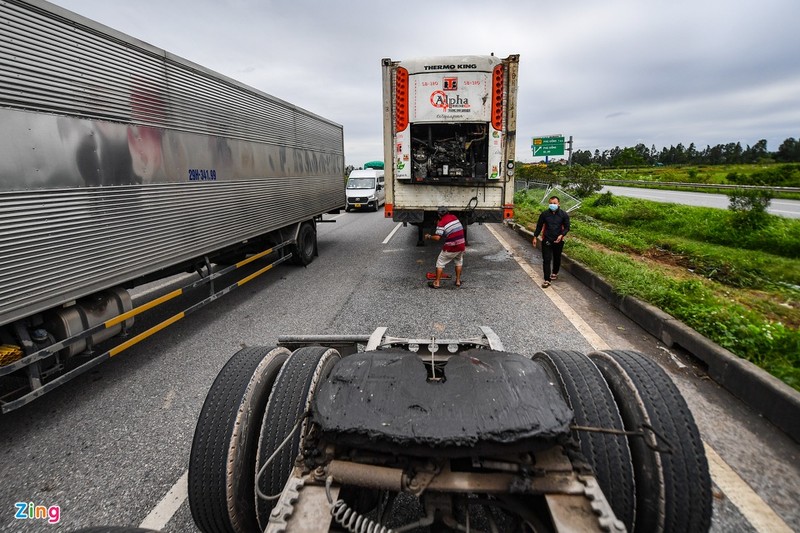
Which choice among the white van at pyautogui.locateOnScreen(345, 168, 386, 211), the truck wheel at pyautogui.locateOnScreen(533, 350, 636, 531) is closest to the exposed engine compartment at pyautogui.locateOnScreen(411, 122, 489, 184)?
the truck wheel at pyautogui.locateOnScreen(533, 350, 636, 531)

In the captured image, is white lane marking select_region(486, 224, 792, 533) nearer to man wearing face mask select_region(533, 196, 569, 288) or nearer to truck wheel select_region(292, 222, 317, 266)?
man wearing face mask select_region(533, 196, 569, 288)

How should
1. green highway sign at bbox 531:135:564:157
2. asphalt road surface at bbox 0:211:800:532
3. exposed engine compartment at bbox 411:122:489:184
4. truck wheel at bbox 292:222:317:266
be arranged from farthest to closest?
green highway sign at bbox 531:135:564:157
truck wheel at bbox 292:222:317:266
exposed engine compartment at bbox 411:122:489:184
asphalt road surface at bbox 0:211:800:532

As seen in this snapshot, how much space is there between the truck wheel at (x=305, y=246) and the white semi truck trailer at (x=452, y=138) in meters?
2.08

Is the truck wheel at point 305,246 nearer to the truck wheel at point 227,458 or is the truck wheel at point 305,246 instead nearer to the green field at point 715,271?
the green field at point 715,271

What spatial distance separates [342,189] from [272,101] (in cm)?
473

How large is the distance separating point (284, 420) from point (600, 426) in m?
1.48

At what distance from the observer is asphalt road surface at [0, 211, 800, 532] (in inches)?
95.3

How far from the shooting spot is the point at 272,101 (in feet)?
24.1

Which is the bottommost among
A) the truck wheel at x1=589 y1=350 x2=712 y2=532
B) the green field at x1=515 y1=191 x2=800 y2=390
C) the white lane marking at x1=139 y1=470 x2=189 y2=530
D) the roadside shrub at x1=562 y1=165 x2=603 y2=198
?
the white lane marking at x1=139 y1=470 x2=189 y2=530

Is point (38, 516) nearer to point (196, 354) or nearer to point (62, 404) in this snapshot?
point (62, 404)

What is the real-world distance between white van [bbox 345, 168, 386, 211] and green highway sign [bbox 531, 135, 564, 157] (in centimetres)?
1153

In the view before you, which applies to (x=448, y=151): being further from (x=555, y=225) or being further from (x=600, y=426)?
(x=600, y=426)

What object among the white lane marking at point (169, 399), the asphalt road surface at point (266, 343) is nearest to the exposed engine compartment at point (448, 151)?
the asphalt road surface at point (266, 343)

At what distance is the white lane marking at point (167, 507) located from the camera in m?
2.27
